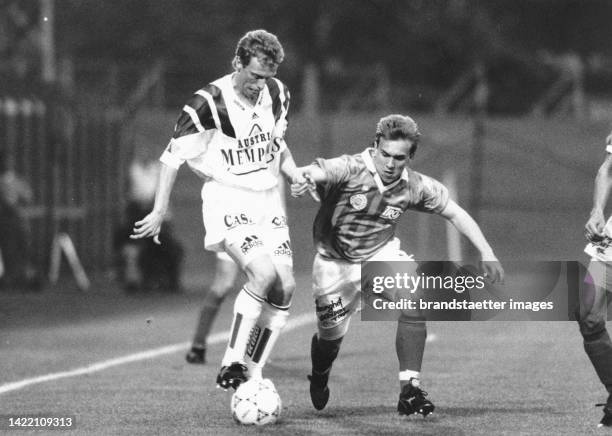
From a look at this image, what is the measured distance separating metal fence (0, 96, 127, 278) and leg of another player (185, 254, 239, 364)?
335 inches

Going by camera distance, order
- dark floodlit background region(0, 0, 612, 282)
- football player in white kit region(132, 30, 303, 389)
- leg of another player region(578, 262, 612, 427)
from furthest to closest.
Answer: dark floodlit background region(0, 0, 612, 282), football player in white kit region(132, 30, 303, 389), leg of another player region(578, 262, 612, 427)

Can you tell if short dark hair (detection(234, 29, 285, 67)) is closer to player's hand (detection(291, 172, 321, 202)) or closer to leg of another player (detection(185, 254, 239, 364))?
player's hand (detection(291, 172, 321, 202))

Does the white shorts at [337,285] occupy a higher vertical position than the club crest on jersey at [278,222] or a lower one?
lower

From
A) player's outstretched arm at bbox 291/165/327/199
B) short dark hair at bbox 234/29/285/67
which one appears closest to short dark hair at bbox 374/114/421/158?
player's outstretched arm at bbox 291/165/327/199

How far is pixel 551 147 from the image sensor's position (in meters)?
31.1

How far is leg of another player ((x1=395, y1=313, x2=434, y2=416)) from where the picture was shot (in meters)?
7.62

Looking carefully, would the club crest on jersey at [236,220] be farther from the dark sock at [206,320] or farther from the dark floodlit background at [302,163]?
the dark sock at [206,320]

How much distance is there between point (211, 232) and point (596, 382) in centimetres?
317

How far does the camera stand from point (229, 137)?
8008mm

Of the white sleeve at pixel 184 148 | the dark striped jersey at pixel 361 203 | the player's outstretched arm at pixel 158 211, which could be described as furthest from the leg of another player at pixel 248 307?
the white sleeve at pixel 184 148

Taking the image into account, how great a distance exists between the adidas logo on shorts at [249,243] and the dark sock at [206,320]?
10.1ft

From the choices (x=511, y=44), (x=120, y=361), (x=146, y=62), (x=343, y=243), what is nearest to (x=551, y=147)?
(x=511, y=44)

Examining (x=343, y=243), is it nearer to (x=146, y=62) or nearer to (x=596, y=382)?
(x=596, y=382)

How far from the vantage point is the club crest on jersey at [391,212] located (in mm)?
8023
